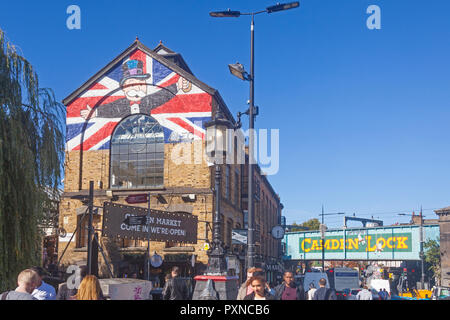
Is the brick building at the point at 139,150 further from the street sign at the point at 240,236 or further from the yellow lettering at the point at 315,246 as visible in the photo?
the yellow lettering at the point at 315,246

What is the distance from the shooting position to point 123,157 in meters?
26.2

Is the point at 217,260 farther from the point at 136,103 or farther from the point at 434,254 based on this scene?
the point at 434,254

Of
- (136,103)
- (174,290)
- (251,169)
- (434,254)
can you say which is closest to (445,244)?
(434,254)

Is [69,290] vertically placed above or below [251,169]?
below

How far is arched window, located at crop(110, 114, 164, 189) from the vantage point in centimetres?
2594

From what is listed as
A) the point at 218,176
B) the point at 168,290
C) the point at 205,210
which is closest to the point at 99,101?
the point at 205,210

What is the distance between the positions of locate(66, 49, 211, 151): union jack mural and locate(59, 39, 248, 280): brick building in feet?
0.16

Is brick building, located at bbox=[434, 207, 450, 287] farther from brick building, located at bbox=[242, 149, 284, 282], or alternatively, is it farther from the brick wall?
the brick wall

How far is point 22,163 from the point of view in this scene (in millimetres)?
12945

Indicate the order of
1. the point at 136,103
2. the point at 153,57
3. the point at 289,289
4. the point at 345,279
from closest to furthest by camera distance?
the point at 289,289, the point at 136,103, the point at 153,57, the point at 345,279

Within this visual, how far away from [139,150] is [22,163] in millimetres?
13321
